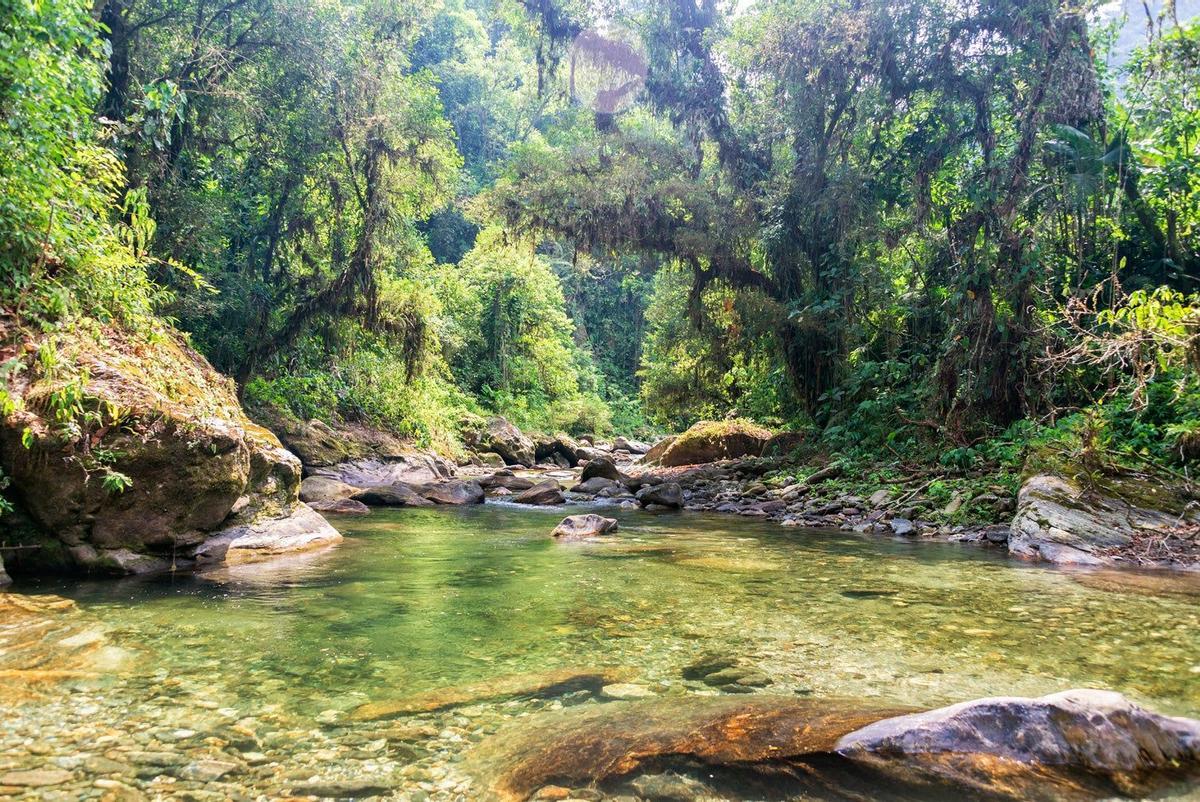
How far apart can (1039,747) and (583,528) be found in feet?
21.6

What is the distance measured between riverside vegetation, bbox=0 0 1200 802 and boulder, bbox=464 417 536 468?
0.68 ft

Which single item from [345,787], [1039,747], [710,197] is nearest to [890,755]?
[1039,747]

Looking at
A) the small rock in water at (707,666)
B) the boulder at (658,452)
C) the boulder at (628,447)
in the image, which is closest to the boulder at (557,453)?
the boulder at (658,452)

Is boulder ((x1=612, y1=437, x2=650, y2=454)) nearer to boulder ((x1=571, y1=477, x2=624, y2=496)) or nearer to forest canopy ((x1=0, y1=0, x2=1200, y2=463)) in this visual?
forest canopy ((x1=0, y1=0, x2=1200, y2=463))

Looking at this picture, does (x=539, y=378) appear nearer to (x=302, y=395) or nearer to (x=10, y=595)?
(x=302, y=395)

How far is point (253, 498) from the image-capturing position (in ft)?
23.3

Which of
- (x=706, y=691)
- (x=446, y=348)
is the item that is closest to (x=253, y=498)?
(x=706, y=691)

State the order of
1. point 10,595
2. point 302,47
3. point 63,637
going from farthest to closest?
point 302,47 → point 10,595 → point 63,637

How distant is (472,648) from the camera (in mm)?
3838

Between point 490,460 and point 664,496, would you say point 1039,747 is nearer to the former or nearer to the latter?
point 664,496

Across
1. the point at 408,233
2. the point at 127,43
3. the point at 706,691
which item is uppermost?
the point at 127,43

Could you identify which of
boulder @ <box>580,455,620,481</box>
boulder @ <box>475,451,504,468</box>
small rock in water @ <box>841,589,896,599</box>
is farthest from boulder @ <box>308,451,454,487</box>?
small rock in water @ <box>841,589,896,599</box>

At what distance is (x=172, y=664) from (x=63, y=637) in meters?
0.85

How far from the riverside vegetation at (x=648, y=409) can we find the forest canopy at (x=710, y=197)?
0.08 m
